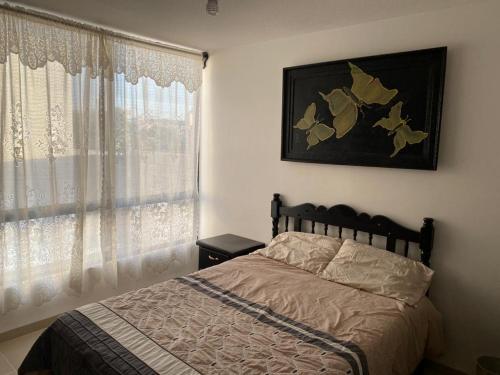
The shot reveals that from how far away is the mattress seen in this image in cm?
151

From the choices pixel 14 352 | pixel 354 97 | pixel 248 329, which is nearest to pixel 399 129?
pixel 354 97

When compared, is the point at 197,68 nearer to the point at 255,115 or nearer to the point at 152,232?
the point at 255,115

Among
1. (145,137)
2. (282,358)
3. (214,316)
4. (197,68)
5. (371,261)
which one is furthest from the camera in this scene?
(197,68)

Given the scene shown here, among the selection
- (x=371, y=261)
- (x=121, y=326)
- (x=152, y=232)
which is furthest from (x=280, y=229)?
(x=121, y=326)

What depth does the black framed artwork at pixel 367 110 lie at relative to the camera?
2.25 m

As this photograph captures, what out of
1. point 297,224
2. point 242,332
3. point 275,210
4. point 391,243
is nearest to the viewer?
point 242,332

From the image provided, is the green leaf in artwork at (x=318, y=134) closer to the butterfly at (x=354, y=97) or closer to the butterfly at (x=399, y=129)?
the butterfly at (x=354, y=97)

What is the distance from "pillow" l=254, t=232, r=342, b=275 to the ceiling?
63.0 inches

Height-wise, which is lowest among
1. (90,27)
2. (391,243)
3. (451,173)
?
(391,243)

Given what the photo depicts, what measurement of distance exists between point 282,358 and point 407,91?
6.05ft

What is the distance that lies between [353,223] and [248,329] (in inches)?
48.9

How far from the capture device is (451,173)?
2.23 meters

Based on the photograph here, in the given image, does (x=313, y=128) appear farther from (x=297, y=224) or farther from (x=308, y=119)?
(x=297, y=224)

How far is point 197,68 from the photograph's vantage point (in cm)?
355
